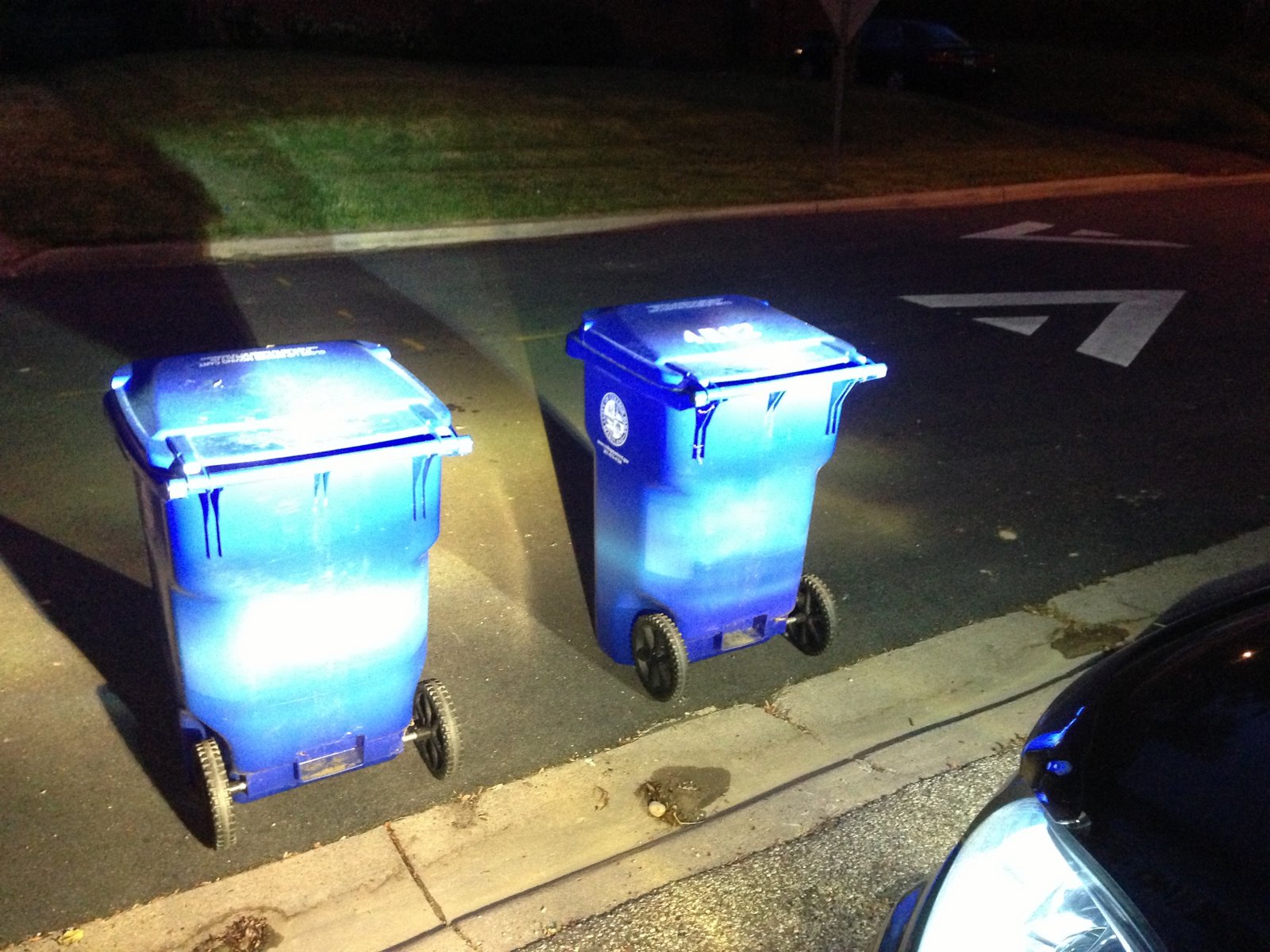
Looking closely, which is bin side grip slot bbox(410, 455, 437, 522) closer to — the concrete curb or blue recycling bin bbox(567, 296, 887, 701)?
blue recycling bin bbox(567, 296, 887, 701)

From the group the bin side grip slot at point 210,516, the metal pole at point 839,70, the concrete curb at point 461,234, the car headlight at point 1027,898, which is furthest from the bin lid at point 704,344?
the metal pole at point 839,70

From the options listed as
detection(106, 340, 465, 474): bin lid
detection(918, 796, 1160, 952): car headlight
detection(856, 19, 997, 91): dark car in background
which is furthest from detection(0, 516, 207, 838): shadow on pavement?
detection(856, 19, 997, 91): dark car in background

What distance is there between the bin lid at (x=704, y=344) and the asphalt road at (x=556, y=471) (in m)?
1.26

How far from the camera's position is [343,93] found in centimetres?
1600

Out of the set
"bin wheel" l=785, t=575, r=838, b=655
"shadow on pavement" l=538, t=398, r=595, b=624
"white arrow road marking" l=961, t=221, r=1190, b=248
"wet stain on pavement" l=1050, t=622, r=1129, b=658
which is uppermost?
"bin wheel" l=785, t=575, r=838, b=655

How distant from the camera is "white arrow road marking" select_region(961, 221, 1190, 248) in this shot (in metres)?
12.3

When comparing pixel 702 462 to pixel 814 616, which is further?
pixel 814 616

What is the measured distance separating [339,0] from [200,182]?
35.9 ft

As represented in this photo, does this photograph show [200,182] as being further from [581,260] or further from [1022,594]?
[1022,594]

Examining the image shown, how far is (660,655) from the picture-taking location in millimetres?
3971

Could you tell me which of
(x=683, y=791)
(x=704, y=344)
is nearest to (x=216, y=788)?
(x=683, y=791)

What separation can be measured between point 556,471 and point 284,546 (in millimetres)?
3110

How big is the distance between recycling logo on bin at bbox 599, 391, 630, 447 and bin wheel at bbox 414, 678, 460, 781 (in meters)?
0.99

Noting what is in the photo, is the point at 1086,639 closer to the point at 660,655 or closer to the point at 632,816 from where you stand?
the point at 660,655
